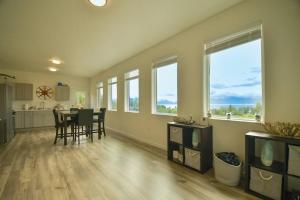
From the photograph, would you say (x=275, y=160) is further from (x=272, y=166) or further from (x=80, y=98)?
(x=80, y=98)

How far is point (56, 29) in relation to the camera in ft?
11.5

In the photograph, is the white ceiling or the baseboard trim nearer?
the white ceiling

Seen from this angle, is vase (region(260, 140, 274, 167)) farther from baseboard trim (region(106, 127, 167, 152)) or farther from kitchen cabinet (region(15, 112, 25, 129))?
kitchen cabinet (region(15, 112, 25, 129))

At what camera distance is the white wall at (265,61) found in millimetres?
2109

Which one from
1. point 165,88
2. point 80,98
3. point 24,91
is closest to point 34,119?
point 24,91

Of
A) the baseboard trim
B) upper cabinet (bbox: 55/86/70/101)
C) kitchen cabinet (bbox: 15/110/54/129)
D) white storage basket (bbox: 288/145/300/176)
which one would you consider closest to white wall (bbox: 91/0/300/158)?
the baseboard trim

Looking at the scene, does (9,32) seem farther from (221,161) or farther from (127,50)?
(221,161)

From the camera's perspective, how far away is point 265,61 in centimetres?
234

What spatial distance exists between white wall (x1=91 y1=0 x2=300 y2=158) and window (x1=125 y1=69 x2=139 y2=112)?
0.79 m

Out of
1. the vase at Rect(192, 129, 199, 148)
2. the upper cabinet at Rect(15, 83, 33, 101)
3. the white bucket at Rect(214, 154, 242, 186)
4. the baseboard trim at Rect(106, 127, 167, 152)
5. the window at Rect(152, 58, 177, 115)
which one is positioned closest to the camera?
the white bucket at Rect(214, 154, 242, 186)

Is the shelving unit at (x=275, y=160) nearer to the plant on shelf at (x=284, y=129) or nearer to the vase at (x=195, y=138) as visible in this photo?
the plant on shelf at (x=284, y=129)

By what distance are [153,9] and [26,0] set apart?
74.4 inches

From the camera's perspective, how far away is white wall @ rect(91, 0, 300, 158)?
2109 mm

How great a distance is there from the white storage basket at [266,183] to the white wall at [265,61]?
0.48m
